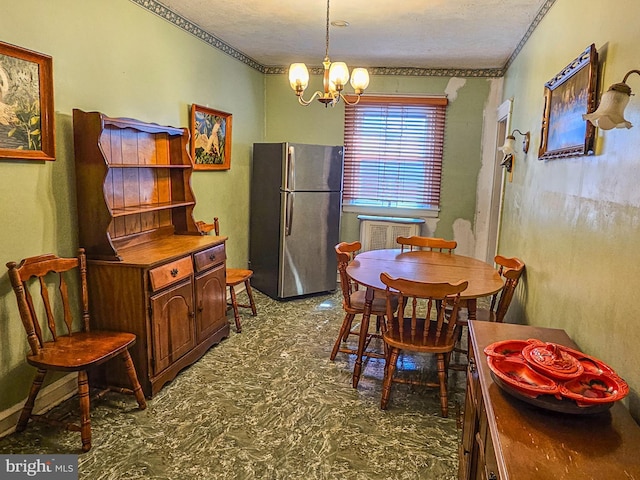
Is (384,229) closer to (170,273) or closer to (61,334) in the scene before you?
(170,273)

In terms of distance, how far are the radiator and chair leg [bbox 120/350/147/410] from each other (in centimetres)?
326

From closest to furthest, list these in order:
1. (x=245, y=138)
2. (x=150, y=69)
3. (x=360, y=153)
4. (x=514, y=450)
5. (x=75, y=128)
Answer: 1. (x=514, y=450)
2. (x=75, y=128)
3. (x=150, y=69)
4. (x=245, y=138)
5. (x=360, y=153)

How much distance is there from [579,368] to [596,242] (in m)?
0.63

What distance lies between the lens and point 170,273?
9.05ft

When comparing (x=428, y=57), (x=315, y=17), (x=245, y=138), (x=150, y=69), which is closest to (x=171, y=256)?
(x=150, y=69)

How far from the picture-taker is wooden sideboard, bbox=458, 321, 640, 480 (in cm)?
106

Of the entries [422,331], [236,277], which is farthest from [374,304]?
[236,277]

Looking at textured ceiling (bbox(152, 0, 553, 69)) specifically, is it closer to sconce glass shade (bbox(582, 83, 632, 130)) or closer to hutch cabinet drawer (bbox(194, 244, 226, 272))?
hutch cabinet drawer (bbox(194, 244, 226, 272))

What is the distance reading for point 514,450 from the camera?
1.11 meters

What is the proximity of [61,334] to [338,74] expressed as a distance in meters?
2.28

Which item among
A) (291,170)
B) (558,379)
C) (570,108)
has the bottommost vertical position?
(558,379)

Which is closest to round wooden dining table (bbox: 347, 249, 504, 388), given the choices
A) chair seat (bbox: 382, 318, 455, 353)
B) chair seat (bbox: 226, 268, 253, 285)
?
chair seat (bbox: 382, 318, 455, 353)

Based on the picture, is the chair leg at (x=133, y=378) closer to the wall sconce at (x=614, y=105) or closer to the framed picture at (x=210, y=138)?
the framed picture at (x=210, y=138)

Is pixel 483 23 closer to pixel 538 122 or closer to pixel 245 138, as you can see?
pixel 538 122
